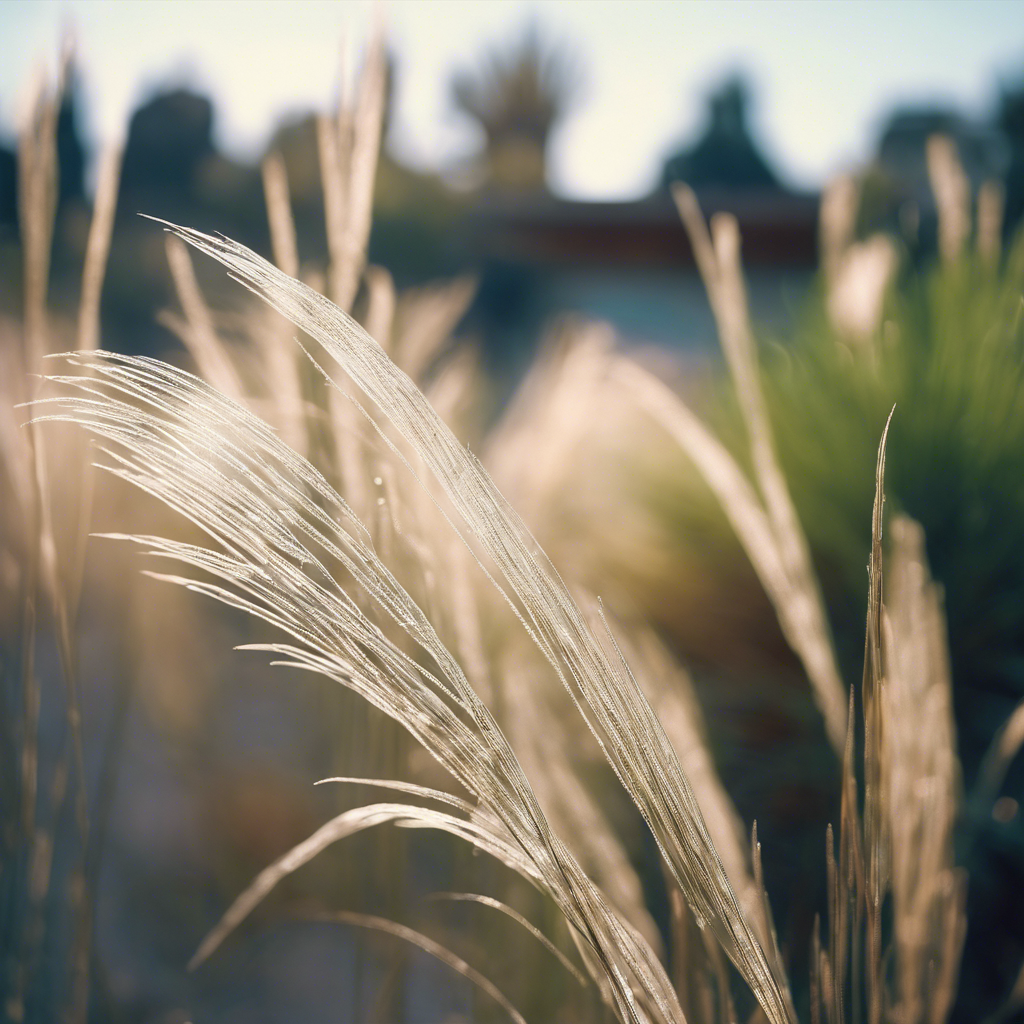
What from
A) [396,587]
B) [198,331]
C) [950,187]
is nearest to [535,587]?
[396,587]

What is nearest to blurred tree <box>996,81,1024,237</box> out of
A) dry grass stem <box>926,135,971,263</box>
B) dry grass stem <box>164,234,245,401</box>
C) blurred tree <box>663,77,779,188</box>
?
dry grass stem <box>926,135,971,263</box>

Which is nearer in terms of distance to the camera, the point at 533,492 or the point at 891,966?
the point at 891,966

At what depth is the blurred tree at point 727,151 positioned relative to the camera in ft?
33.9

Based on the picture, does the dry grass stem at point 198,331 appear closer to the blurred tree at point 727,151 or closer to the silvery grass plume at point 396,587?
the silvery grass plume at point 396,587

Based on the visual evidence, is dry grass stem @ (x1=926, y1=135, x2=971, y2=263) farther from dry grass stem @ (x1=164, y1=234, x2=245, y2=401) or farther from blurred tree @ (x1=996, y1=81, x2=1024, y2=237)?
blurred tree @ (x1=996, y1=81, x2=1024, y2=237)

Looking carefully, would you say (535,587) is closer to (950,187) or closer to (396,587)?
(396,587)

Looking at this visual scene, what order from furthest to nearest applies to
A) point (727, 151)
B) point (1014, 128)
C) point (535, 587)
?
1. point (727, 151)
2. point (1014, 128)
3. point (535, 587)

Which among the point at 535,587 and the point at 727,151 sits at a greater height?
the point at 727,151

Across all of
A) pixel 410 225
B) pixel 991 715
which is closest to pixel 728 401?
pixel 991 715

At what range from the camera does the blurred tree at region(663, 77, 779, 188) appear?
10336 mm

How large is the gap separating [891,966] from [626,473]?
121 cm

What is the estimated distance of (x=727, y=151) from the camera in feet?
35.6

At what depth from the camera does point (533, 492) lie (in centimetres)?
95

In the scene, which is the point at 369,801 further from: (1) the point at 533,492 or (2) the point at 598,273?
(2) the point at 598,273
